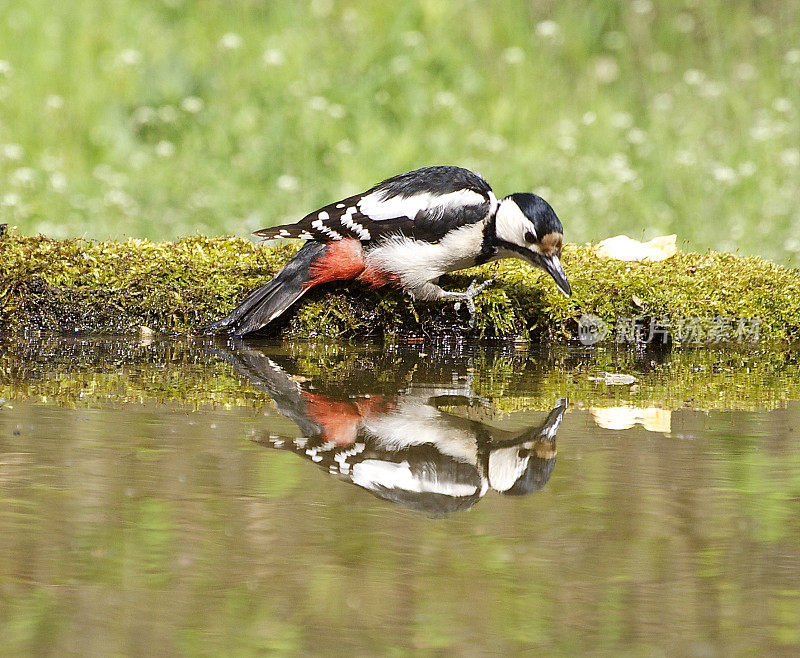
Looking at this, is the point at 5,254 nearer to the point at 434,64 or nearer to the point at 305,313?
the point at 305,313

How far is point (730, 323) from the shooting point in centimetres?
534

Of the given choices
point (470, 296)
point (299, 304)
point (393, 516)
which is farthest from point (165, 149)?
point (393, 516)

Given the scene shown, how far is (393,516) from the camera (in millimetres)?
2430

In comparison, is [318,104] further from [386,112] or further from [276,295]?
[276,295]

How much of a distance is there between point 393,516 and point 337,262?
269 cm

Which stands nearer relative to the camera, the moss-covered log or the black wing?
the black wing

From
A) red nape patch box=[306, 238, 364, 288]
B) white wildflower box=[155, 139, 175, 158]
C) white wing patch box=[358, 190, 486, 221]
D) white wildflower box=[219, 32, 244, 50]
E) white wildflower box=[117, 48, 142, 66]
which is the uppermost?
white wildflower box=[219, 32, 244, 50]

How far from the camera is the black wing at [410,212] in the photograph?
194 inches

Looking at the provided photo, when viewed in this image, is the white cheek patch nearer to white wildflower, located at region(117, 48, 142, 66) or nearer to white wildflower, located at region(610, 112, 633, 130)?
white wildflower, located at region(610, 112, 633, 130)

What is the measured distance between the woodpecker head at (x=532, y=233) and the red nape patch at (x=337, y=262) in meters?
0.65

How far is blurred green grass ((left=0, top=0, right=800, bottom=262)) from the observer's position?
7.84 meters

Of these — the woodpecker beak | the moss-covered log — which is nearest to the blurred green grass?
the moss-covered log

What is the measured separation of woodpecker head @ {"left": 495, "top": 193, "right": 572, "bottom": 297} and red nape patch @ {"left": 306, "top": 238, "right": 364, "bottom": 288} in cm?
65

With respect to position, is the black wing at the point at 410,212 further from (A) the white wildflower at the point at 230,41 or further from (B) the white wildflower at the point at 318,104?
(A) the white wildflower at the point at 230,41
